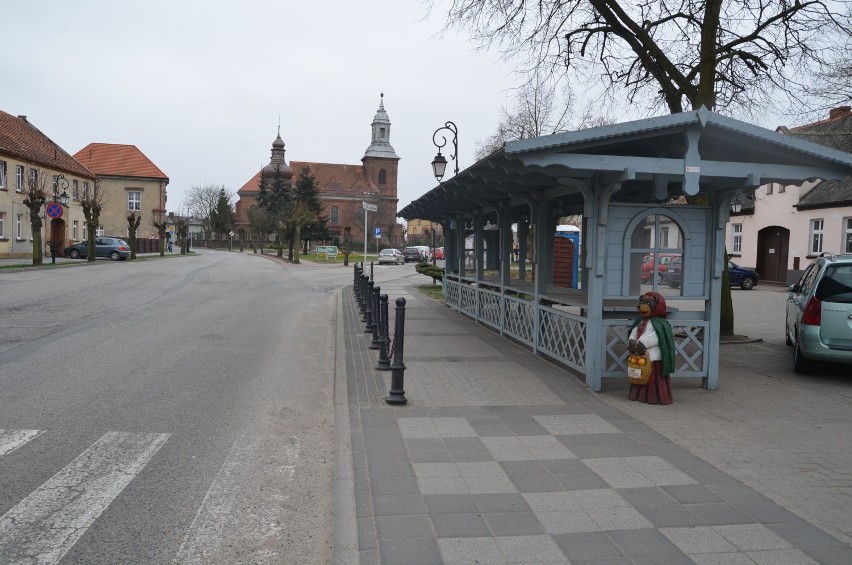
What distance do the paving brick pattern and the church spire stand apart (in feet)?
349

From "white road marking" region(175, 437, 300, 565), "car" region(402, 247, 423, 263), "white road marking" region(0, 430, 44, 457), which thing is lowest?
"white road marking" region(175, 437, 300, 565)

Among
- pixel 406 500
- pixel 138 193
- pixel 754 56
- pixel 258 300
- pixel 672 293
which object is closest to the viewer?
pixel 406 500

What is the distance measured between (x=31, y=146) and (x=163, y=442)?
158 ft

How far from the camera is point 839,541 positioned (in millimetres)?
4375

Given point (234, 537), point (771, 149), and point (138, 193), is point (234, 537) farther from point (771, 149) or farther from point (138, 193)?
point (138, 193)

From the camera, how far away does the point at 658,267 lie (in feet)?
29.7

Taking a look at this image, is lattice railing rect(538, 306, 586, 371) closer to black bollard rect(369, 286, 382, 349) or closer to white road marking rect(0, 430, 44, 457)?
black bollard rect(369, 286, 382, 349)

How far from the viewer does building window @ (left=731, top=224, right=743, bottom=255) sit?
39316 mm

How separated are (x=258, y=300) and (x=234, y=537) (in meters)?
17.2

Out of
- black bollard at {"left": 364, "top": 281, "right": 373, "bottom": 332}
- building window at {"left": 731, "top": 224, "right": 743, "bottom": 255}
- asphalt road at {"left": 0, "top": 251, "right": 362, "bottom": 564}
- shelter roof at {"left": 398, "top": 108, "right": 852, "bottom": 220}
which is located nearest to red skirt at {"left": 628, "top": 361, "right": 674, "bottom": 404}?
shelter roof at {"left": 398, "top": 108, "right": 852, "bottom": 220}

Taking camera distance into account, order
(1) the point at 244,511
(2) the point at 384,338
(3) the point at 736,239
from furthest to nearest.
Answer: (3) the point at 736,239, (2) the point at 384,338, (1) the point at 244,511

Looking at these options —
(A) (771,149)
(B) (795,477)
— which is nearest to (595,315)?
(A) (771,149)

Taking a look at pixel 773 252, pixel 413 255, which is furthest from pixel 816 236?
pixel 413 255

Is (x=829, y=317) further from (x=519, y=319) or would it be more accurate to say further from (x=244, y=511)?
(x=244, y=511)
